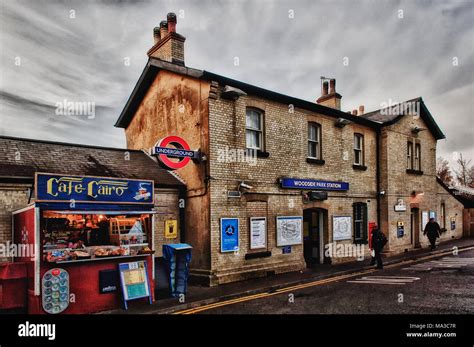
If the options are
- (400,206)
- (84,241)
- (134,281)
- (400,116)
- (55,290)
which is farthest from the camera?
(400,116)

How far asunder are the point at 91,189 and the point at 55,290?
7.64ft

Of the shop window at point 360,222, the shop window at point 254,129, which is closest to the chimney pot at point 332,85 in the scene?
the shop window at point 360,222

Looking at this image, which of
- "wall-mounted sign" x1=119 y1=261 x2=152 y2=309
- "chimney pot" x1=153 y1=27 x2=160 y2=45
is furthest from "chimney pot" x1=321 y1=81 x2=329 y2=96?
"wall-mounted sign" x1=119 y1=261 x2=152 y2=309

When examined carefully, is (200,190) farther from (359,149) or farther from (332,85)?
(332,85)

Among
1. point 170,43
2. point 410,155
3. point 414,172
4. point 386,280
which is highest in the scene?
point 170,43

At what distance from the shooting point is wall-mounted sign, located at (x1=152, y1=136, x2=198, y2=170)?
39.2ft

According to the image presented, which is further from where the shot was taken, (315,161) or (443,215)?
(443,215)

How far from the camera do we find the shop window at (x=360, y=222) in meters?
17.9

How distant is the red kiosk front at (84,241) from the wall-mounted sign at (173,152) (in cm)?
223

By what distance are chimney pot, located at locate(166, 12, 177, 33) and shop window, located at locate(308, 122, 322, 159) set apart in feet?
22.5

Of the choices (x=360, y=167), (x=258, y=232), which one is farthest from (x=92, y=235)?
(x=360, y=167)

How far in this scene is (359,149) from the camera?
18.6 m

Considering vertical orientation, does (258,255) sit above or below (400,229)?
below
